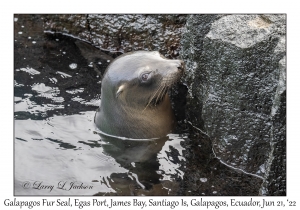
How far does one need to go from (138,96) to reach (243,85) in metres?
1.47

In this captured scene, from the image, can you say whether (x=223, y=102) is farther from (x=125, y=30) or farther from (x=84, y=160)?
(x=125, y=30)

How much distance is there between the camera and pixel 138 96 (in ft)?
24.0

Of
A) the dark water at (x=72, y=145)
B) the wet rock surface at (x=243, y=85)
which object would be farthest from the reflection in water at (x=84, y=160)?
the wet rock surface at (x=243, y=85)

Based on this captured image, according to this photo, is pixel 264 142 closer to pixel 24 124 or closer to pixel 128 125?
pixel 128 125

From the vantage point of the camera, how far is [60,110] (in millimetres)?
8125

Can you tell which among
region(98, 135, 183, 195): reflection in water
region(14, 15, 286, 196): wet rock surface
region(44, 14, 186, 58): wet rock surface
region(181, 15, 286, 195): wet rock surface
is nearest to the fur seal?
region(98, 135, 183, 195): reflection in water

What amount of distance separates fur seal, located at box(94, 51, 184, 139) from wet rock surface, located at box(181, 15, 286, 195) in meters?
0.56

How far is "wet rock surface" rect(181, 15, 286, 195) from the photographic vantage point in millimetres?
6461

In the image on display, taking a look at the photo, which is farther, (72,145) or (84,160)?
(72,145)

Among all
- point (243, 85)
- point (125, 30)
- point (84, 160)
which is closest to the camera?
point (243, 85)

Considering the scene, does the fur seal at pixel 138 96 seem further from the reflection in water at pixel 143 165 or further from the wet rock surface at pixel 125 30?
the wet rock surface at pixel 125 30

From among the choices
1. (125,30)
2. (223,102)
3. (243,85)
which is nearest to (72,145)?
(223,102)

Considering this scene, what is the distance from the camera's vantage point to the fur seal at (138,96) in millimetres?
7113
